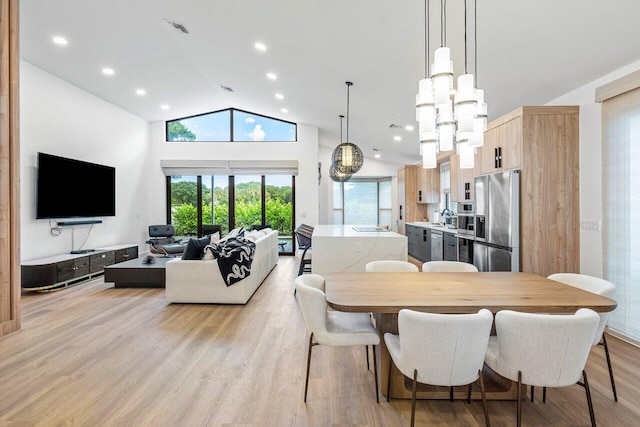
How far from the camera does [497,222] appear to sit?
12.3 feet

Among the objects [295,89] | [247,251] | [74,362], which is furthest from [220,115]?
[74,362]

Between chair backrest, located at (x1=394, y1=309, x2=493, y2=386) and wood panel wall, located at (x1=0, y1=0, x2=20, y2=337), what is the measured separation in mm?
3721

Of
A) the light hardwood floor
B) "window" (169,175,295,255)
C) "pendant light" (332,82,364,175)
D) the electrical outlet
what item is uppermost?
"pendant light" (332,82,364,175)

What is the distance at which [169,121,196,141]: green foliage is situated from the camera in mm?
8125

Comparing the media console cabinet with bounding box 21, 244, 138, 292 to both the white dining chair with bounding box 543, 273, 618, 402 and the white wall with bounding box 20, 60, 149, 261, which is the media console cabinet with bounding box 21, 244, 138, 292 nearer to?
the white wall with bounding box 20, 60, 149, 261

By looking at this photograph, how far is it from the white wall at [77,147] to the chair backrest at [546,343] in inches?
238

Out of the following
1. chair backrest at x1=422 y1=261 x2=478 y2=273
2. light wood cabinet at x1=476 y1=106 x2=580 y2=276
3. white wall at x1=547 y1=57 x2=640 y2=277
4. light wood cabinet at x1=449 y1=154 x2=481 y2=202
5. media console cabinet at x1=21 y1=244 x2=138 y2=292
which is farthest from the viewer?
light wood cabinet at x1=449 y1=154 x2=481 y2=202

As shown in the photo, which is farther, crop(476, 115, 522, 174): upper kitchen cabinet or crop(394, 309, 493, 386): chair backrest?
crop(476, 115, 522, 174): upper kitchen cabinet

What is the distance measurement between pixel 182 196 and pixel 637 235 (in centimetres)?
824

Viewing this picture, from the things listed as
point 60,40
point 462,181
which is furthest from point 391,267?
point 60,40

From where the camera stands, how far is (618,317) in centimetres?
303

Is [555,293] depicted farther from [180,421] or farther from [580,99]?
[580,99]

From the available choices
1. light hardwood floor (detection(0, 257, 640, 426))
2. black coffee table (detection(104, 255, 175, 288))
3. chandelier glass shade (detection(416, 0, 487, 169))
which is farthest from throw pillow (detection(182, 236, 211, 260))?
chandelier glass shade (detection(416, 0, 487, 169))

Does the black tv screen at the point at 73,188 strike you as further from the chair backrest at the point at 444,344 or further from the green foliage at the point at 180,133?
the chair backrest at the point at 444,344
